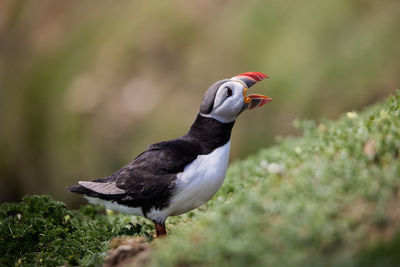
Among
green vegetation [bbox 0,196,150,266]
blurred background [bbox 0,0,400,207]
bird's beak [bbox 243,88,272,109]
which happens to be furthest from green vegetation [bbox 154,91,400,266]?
blurred background [bbox 0,0,400,207]

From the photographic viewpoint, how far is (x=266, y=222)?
10.3ft

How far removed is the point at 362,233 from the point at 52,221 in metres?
3.24

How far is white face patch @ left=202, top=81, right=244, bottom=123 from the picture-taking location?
4125mm

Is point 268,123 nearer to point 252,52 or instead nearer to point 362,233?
point 252,52

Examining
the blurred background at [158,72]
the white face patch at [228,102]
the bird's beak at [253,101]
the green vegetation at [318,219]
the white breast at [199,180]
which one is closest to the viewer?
the green vegetation at [318,219]

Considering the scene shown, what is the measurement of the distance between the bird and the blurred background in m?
5.67

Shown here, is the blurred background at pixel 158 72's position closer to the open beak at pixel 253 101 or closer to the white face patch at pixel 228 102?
the open beak at pixel 253 101

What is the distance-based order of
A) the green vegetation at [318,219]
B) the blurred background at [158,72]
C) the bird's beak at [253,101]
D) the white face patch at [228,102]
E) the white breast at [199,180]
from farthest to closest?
1. the blurred background at [158,72]
2. the bird's beak at [253,101]
3. the white face patch at [228,102]
4. the white breast at [199,180]
5. the green vegetation at [318,219]

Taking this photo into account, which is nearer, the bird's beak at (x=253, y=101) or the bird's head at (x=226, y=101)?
the bird's head at (x=226, y=101)

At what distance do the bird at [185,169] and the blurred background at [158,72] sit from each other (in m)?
5.67

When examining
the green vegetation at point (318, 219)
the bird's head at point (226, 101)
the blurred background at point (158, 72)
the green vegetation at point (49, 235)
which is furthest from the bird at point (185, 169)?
the blurred background at point (158, 72)

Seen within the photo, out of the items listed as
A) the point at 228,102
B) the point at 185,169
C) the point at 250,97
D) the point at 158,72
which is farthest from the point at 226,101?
the point at 158,72

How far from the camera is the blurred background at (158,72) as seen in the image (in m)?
9.52

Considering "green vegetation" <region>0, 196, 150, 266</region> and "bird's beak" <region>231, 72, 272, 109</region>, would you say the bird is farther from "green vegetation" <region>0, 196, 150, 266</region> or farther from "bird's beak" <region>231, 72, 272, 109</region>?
"green vegetation" <region>0, 196, 150, 266</region>
